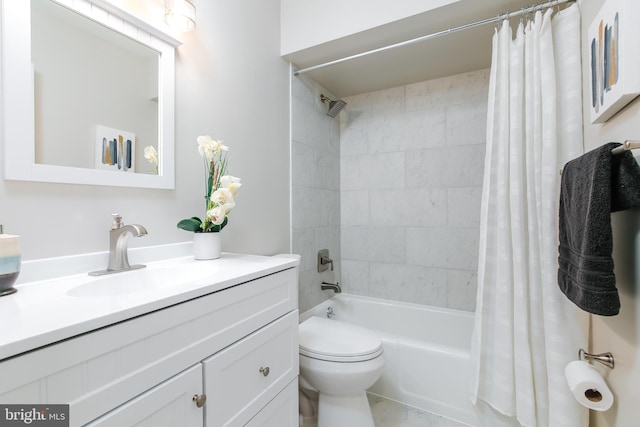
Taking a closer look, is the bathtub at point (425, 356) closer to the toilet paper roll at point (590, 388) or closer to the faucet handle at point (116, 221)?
the toilet paper roll at point (590, 388)

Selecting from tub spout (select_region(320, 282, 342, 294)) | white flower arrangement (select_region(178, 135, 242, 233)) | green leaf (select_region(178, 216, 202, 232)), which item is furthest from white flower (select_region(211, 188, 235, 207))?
tub spout (select_region(320, 282, 342, 294))

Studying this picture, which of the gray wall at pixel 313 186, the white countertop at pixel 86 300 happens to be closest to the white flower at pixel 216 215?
the white countertop at pixel 86 300

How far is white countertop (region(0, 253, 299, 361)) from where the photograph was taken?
0.49 meters

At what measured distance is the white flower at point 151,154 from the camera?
1.15 metres

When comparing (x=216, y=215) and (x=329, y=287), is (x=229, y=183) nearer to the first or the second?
(x=216, y=215)

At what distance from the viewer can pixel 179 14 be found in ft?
3.90

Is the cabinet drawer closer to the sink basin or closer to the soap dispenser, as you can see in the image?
the sink basin

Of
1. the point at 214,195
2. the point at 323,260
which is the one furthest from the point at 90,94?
the point at 323,260

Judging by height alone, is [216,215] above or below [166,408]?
above

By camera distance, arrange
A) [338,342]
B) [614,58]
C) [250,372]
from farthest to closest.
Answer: [338,342] → [250,372] → [614,58]

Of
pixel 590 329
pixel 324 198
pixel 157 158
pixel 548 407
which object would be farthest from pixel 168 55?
pixel 548 407

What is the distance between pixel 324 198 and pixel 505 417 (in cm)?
171

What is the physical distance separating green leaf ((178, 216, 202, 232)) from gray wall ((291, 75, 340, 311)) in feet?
2.79
